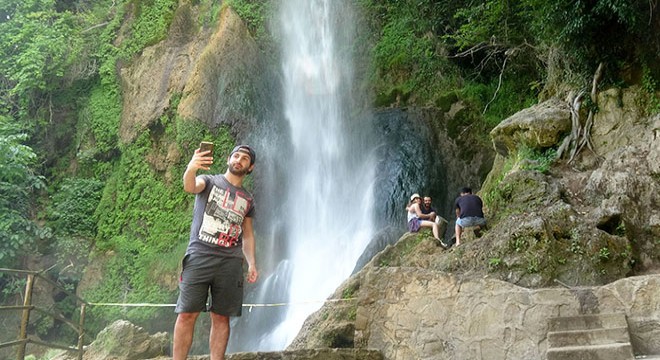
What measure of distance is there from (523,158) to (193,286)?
22.0 ft

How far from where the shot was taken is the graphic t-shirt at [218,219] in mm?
3387

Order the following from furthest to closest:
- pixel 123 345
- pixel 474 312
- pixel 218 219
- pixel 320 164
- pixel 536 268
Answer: pixel 320 164, pixel 123 345, pixel 536 268, pixel 474 312, pixel 218 219

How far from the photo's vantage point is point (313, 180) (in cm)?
1392

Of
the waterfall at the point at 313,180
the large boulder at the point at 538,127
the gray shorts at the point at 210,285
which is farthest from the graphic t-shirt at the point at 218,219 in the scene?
the large boulder at the point at 538,127

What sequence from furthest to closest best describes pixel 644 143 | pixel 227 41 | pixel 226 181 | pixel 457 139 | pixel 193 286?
pixel 227 41 < pixel 457 139 < pixel 644 143 < pixel 226 181 < pixel 193 286

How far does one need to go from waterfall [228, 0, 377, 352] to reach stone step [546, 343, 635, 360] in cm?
629

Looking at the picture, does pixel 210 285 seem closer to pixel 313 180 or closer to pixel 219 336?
pixel 219 336

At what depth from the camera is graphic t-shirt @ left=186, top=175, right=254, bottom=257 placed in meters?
3.39

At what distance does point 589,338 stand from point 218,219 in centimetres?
264

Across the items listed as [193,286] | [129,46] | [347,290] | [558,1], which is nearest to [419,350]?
[193,286]

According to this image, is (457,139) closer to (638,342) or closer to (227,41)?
(227,41)

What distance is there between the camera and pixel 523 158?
856cm

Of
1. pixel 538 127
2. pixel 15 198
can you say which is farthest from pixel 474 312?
pixel 15 198

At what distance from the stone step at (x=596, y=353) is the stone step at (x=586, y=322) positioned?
275mm
